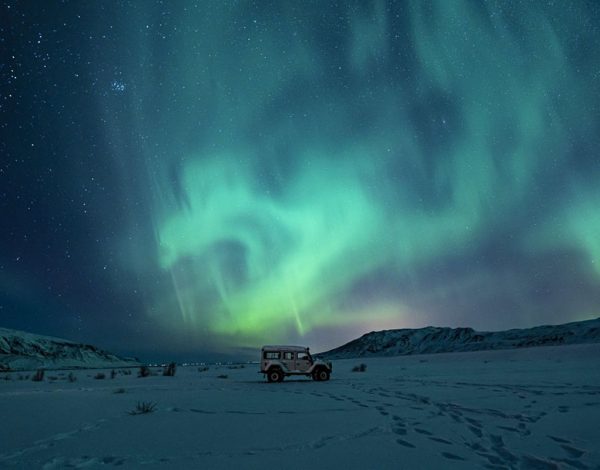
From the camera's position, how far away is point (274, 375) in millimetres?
22328

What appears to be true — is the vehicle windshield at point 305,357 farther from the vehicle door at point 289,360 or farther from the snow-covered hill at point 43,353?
the snow-covered hill at point 43,353

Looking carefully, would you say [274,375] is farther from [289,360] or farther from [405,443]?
[405,443]

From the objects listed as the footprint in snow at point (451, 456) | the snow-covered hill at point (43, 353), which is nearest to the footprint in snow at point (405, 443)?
the footprint in snow at point (451, 456)

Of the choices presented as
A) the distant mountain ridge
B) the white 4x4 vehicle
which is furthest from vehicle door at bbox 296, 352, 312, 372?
the distant mountain ridge

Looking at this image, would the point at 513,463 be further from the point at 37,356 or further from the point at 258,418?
the point at 37,356

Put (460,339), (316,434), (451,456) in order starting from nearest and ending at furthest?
(451,456) < (316,434) < (460,339)

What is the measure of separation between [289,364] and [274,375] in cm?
111

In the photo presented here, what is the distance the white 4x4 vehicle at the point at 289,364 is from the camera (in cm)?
2241

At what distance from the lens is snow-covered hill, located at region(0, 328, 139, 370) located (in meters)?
75.4

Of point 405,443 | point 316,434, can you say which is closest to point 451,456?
point 405,443

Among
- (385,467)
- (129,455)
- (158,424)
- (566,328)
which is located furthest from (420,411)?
(566,328)

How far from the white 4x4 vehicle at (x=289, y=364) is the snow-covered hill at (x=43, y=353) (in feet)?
210

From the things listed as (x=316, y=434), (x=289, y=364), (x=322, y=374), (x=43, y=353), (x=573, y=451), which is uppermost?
(x=43, y=353)

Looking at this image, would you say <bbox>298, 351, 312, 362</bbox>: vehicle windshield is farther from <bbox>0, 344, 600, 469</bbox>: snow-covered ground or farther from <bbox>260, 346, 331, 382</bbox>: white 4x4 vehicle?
<bbox>0, 344, 600, 469</bbox>: snow-covered ground
